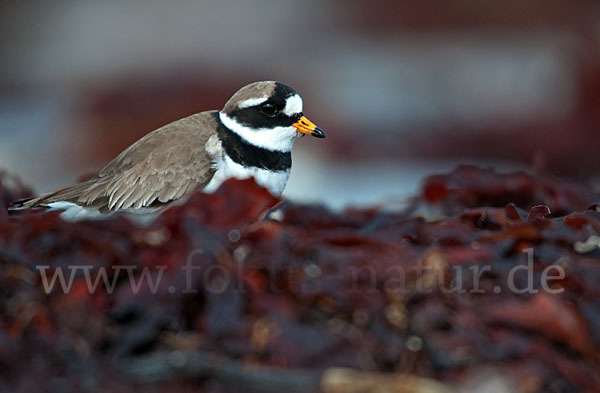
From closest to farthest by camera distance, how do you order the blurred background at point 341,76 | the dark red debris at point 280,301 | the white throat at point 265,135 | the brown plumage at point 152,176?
the dark red debris at point 280,301 → the brown plumage at point 152,176 → the white throat at point 265,135 → the blurred background at point 341,76

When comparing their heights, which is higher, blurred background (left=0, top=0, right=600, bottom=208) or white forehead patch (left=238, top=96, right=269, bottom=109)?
white forehead patch (left=238, top=96, right=269, bottom=109)

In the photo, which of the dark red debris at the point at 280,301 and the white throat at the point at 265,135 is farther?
the white throat at the point at 265,135

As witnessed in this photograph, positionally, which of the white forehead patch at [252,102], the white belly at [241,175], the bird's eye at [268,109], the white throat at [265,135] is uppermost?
the white forehead patch at [252,102]

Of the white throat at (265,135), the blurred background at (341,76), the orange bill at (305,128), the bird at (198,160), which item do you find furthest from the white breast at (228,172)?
the blurred background at (341,76)

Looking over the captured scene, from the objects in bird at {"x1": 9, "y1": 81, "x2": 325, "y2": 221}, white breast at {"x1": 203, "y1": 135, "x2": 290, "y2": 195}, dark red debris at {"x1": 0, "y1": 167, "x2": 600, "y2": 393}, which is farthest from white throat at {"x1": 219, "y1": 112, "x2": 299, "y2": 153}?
dark red debris at {"x1": 0, "y1": 167, "x2": 600, "y2": 393}

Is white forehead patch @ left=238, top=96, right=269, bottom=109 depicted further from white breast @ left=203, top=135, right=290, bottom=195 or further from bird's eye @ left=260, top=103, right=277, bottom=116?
white breast @ left=203, top=135, right=290, bottom=195

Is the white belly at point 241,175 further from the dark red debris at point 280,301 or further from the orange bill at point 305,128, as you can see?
the dark red debris at point 280,301

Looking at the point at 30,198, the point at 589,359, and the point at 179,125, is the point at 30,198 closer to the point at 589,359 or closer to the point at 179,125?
the point at 179,125
